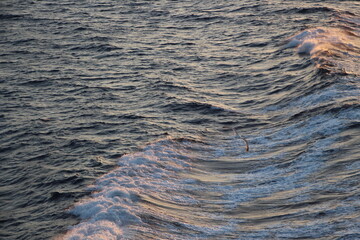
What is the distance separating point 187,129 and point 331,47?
5.70 m

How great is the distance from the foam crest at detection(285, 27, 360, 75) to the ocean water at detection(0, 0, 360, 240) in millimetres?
61

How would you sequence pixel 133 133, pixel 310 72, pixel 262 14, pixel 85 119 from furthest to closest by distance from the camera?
pixel 262 14, pixel 310 72, pixel 85 119, pixel 133 133

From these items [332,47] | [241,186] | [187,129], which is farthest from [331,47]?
[241,186]

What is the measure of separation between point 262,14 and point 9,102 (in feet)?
36.8

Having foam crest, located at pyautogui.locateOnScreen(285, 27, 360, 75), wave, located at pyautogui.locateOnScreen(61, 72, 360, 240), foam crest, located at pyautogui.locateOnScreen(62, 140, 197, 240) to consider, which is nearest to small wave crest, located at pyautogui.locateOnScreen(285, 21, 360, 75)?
foam crest, located at pyautogui.locateOnScreen(285, 27, 360, 75)

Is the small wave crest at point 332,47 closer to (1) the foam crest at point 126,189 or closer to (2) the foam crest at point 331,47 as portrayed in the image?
(2) the foam crest at point 331,47

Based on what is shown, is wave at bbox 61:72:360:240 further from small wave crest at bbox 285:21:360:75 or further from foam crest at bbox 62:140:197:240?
small wave crest at bbox 285:21:360:75

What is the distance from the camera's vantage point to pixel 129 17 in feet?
72.9

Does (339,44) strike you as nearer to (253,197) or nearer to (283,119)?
(283,119)

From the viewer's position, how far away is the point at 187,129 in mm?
11625

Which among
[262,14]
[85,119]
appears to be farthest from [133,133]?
[262,14]

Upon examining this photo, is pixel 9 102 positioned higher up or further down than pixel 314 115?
further down

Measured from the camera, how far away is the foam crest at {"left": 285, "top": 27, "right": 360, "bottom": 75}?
43.1ft

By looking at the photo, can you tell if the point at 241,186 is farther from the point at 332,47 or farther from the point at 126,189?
the point at 332,47
